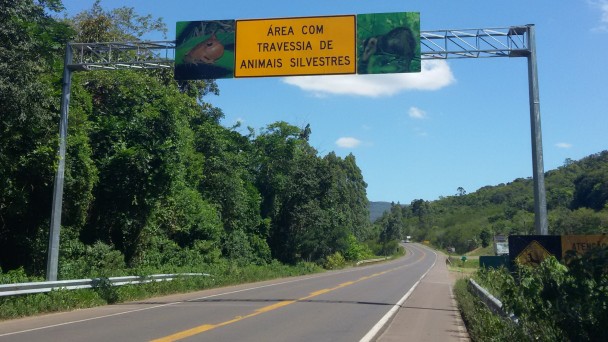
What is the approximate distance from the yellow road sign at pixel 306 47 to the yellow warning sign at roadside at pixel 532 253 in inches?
267

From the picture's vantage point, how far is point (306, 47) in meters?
16.6

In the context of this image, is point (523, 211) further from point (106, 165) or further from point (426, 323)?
point (426, 323)

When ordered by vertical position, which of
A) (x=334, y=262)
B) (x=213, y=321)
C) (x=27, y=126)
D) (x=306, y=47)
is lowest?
(x=334, y=262)

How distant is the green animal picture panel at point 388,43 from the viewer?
1666 cm

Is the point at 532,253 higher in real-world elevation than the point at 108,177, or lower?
lower

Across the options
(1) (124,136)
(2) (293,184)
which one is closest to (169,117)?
(1) (124,136)

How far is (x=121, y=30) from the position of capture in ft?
135

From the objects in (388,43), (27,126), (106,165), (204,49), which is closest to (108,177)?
(106,165)

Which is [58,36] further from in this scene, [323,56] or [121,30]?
[121,30]

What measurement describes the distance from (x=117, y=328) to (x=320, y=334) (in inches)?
178

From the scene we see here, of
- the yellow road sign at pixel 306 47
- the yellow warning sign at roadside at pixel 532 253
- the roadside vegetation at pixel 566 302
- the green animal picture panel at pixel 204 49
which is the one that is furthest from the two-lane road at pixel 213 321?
the green animal picture panel at pixel 204 49

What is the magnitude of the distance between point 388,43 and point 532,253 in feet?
23.7

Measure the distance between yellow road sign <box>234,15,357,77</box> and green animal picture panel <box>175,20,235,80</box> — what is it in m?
1.00

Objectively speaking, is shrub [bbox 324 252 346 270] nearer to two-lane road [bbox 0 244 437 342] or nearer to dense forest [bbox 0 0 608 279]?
dense forest [bbox 0 0 608 279]
